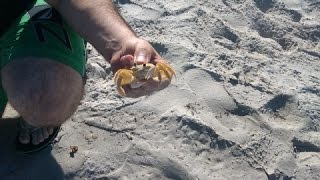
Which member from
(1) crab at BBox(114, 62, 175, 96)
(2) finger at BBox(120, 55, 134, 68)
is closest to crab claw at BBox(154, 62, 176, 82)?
(1) crab at BBox(114, 62, 175, 96)

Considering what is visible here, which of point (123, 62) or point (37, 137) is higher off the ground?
point (123, 62)

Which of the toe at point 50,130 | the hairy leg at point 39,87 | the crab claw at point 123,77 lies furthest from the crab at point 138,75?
the toe at point 50,130

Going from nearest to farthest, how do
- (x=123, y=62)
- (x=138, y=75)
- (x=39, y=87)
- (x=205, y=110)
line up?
(x=138, y=75)
(x=123, y=62)
(x=39, y=87)
(x=205, y=110)

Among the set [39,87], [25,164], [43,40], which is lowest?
[25,164]

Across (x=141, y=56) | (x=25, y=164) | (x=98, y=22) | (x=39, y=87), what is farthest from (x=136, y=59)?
(x=25, y=164)

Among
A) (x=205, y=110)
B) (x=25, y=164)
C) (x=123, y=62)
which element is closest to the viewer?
(x=123, y=62)

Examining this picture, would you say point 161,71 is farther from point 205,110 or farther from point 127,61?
point 205,110

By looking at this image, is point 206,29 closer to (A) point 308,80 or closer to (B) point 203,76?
(B) point 203,76
